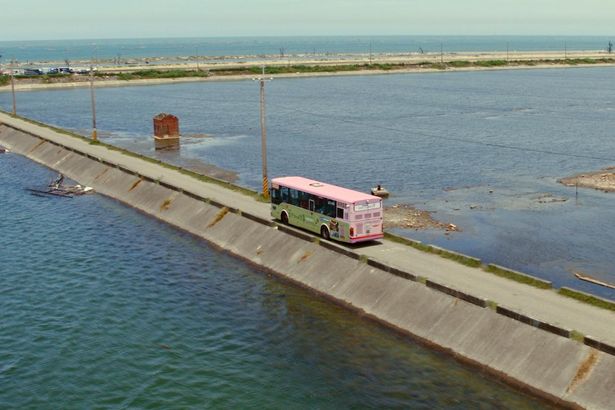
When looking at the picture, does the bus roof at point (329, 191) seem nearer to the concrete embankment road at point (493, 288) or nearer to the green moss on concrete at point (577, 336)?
the concrete embankment road at point (493, 288)

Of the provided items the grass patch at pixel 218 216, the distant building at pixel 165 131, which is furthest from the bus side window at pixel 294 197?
the distant building at pixel 165 131

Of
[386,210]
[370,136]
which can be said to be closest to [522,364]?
[386,210]

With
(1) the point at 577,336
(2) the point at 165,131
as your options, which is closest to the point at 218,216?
(1) the point at 577,336

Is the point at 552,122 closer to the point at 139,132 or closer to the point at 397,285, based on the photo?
the point at 139,132

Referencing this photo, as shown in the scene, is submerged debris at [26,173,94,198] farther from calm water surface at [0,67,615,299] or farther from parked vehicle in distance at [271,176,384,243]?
parked vehicle in distance at [271,176,384,243]

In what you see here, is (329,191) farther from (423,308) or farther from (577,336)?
(577,336)

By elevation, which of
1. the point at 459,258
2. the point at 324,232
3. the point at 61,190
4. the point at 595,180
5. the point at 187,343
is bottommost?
the point at 187,343

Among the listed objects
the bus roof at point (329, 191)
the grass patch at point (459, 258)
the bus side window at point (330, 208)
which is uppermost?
the bus roof at point (329, 191)
